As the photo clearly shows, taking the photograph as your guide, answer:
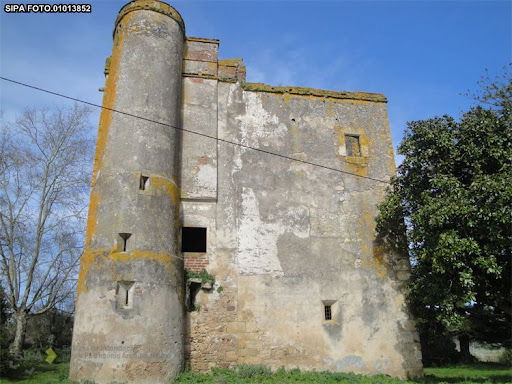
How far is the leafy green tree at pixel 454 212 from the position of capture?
11.2m

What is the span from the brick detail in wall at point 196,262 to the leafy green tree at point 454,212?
580 centimetres

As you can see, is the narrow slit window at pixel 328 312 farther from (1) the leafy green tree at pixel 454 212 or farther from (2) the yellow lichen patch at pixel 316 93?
(2) the yellow lichen patch at pixel 316 93

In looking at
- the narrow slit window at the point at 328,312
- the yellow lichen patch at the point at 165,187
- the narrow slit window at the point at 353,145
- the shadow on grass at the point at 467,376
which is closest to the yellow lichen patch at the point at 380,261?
the narrow slit window at the point at 328,312

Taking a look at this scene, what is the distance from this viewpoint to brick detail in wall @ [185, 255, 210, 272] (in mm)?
12750

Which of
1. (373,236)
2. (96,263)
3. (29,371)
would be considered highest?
(373,236)

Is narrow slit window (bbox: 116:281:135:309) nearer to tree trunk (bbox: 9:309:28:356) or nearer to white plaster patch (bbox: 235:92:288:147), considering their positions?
white plaster patch (bbox: 235:92:288:147)

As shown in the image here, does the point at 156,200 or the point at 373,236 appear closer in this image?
the point at 156,200

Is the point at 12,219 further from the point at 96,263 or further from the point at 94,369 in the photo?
the point at 94,369

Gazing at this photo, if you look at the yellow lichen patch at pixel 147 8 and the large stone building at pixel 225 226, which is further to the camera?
the yellow lichen patch at pixel 147 8

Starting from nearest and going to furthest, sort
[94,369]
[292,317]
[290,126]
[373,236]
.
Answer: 1. [94,369]
2. [292,317]
3. [373,236]
4. [290,126]

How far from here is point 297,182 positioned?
14453 mm

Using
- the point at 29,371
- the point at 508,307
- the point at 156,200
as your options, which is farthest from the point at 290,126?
the point at 29,371

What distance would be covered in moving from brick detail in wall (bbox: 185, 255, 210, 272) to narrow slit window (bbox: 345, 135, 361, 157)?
21.0 ft

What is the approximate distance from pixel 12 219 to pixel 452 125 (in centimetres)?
1770
